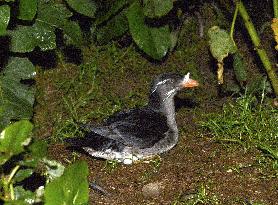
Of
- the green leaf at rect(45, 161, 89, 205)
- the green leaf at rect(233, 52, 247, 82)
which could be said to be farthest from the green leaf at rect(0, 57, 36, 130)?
the green leaf at rect(45, 161, 89, 205)

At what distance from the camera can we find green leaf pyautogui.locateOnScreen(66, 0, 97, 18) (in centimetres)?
709

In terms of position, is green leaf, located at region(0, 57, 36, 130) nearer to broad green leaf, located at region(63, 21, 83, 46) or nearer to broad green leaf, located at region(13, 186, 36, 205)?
broad green leaf, located at region(63, 21, 83, 46)

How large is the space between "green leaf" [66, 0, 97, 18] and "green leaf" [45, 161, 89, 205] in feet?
13.6

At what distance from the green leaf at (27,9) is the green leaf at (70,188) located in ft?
10.5

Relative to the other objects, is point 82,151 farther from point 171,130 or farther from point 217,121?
point 217,121

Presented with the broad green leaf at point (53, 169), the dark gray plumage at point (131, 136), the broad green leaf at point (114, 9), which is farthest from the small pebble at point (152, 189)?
the broad green leaf at point (53, 169)

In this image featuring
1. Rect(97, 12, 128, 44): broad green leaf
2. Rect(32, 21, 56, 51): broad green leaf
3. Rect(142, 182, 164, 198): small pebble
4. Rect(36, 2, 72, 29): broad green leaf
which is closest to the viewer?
Rect(142, 182, 164, 198): small pebble

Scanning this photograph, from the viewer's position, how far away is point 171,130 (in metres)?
7.14

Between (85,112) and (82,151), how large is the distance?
901mm

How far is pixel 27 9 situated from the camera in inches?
241

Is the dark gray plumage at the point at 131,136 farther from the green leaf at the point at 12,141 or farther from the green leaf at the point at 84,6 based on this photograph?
the green leaf at the point at 12,141

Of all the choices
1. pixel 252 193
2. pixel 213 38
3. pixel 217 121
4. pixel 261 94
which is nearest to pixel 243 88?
pixel 261 94

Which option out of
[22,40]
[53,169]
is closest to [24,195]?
[53,169]

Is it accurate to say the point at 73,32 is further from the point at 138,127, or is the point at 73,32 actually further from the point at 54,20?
the point at 138,127
